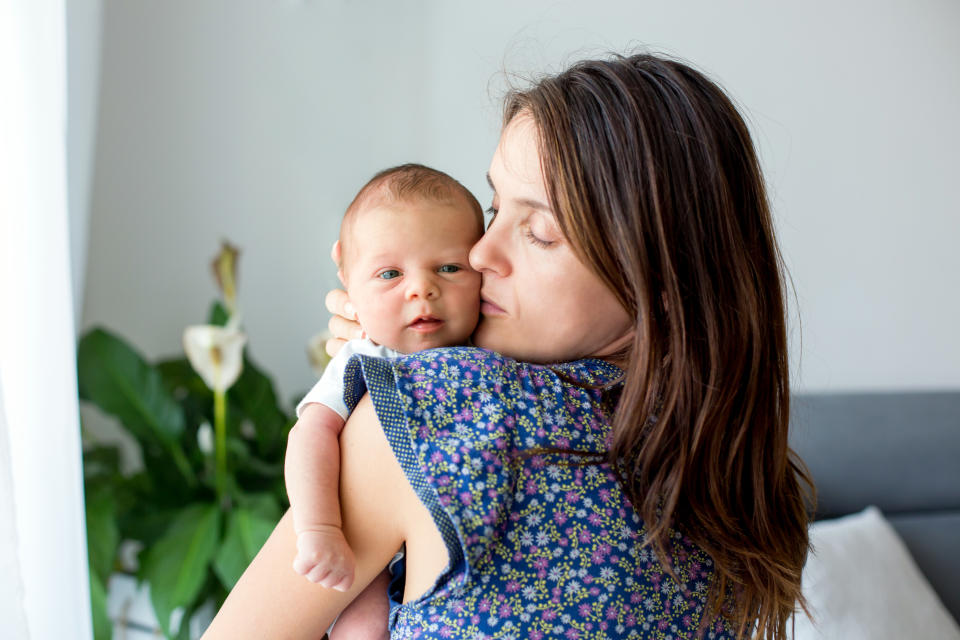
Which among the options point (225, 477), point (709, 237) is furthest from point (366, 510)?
point (225, 477)

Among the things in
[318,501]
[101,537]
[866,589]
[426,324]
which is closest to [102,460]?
[101,537]

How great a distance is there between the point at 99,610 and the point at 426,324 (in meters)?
1.16

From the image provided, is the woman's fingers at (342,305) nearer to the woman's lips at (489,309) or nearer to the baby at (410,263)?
the baby at (410,263)

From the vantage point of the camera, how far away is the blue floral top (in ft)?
2.16

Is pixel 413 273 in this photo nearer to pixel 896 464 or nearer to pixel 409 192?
pixel 409 192

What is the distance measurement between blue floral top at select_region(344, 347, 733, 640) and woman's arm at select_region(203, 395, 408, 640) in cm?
4

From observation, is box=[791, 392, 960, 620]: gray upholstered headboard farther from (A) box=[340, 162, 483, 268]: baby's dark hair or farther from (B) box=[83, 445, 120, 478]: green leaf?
(B) box=[83, 445, 120, 478]: green leaf

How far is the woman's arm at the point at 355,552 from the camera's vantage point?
70 centimetres

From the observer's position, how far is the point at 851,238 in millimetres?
2543

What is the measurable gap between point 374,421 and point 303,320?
1.80m

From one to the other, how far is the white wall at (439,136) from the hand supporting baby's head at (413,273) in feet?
4.52

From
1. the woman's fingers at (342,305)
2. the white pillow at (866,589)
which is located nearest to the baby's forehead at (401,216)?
the woman's fingers at (342,305)

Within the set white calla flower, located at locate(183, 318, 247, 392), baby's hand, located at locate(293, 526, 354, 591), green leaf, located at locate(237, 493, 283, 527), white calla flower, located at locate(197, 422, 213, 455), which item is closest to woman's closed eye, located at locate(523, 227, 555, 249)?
baby's hand, located at locate(293, 526, 354, 591)

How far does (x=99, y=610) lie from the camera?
5.28 feet
